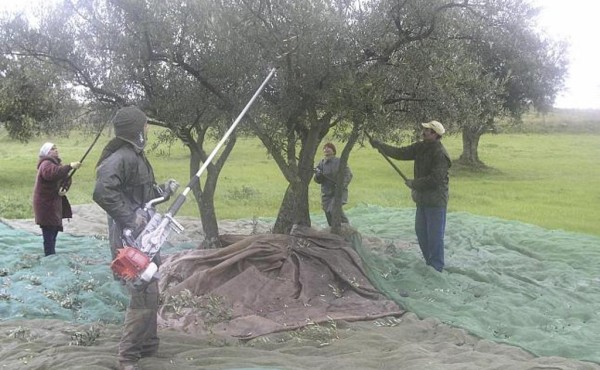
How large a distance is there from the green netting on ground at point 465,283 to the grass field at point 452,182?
119 inches

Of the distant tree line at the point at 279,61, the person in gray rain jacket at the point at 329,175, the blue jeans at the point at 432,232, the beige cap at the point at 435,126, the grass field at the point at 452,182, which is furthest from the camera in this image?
the grass field at the point at 452,182

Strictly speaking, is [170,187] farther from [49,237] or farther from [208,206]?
[49,237]

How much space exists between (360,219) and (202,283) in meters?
8.24

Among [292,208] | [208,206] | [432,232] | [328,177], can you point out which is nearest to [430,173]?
[432,232]

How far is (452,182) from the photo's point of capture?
28.9 m

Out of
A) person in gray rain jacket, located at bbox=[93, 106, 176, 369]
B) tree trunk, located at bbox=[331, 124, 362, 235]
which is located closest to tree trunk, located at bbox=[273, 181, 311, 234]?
tree trunk, located at bbox=[331, 124, 362, 235]

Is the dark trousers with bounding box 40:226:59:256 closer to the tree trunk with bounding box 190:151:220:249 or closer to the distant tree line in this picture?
Result: the distant tree line

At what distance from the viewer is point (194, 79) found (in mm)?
10086

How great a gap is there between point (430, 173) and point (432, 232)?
1.08 meters

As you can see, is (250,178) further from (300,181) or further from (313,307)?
(313,307)

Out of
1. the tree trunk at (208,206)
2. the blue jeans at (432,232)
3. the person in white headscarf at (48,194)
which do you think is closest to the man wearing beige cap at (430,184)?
the blue jeans at (432,232)

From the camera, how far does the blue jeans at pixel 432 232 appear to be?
10.6 metres

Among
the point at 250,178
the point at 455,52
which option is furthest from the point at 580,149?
the point at 455,52

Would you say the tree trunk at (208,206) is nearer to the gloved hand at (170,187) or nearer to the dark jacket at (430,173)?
the dark jacket at (430,173)
